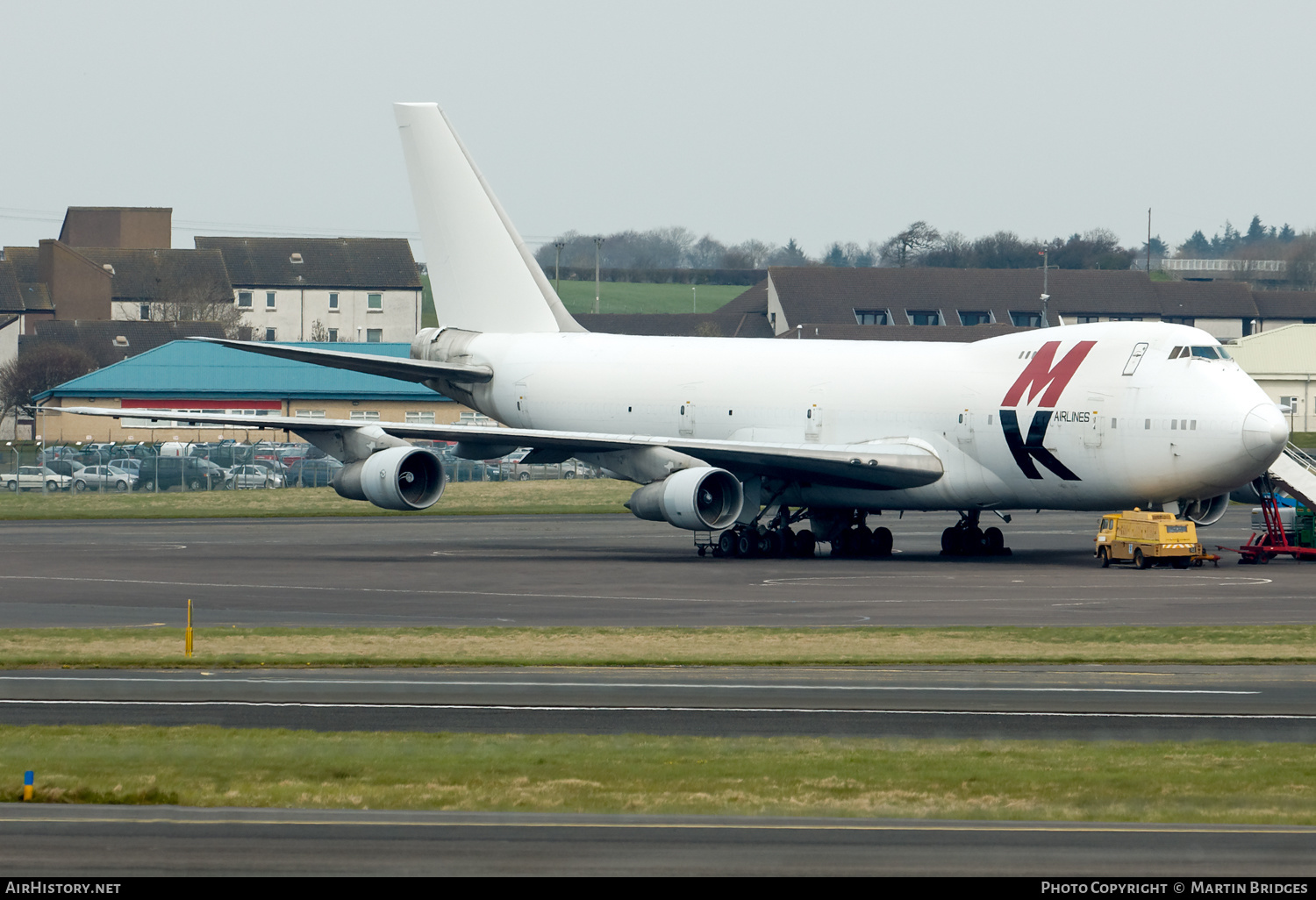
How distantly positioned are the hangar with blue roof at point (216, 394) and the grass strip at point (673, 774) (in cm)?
8074

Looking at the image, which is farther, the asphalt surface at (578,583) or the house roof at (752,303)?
the house roof at (752,303)

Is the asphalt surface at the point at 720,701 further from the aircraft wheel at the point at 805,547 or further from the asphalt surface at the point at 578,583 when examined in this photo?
the aircraft wheel at the point at 805,547

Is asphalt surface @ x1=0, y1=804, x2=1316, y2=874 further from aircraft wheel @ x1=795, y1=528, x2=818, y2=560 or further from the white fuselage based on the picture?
aircraft wheel @ x1=795, y1=528, x2=818, y2=560

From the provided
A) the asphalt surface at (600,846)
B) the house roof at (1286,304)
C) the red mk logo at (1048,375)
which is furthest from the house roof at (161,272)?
the asphalt surface at (600,846)

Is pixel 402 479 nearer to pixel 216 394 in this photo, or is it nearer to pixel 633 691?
pixel 633 691

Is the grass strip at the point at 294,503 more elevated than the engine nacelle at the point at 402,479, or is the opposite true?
the engine nacelle at the point at 402,479

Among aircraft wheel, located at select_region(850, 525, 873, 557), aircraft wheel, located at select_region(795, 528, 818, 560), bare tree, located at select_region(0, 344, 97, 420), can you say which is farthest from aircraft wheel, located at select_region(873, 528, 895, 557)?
bare tree, located at select_region(0, 344, 97, 420)

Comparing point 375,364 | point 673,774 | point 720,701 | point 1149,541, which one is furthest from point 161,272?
point 673,774

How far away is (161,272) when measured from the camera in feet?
465

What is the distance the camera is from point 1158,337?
4062cm

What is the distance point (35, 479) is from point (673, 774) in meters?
67.1

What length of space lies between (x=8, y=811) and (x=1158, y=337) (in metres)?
32.1

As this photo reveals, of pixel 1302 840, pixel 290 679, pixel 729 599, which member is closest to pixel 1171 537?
pixel 729 599

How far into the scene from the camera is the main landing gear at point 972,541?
150ft
